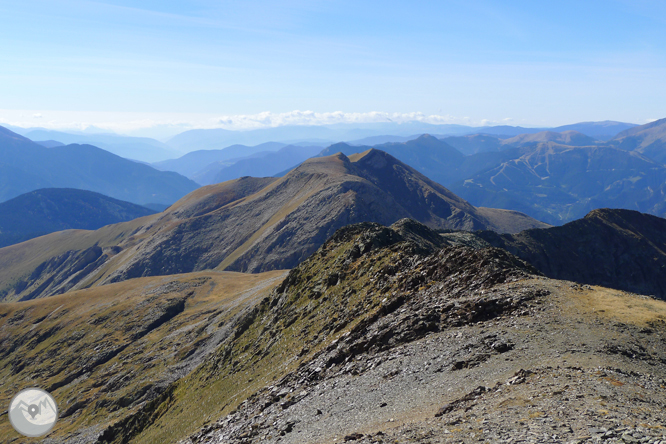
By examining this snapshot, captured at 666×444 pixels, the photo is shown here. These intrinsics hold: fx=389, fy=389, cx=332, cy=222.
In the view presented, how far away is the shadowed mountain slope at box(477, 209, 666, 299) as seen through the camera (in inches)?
4966

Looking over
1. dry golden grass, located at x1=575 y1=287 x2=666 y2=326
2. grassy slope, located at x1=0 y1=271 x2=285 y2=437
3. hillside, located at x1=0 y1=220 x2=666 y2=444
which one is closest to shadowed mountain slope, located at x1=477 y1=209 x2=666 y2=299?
hillside, located at x1=0 y1=220 x2=666 y2=444

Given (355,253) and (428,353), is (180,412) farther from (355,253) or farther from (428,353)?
(428,353)

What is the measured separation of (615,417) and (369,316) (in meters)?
22.4

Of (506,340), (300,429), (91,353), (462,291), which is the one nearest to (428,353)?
(506,340)

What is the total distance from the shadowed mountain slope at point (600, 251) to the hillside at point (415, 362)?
76.6m

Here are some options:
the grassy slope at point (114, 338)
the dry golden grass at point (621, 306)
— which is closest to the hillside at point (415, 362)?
the dry golden grass at point (621, 306)

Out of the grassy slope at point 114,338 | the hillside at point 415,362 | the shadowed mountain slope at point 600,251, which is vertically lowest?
the grassy slope at point 114,338

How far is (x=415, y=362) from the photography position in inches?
1040

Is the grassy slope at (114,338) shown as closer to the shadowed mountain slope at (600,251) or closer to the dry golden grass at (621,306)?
the dry golden grass at (621,306)

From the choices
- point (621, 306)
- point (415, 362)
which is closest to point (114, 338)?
point (415, 362)

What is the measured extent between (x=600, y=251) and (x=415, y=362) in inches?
5438

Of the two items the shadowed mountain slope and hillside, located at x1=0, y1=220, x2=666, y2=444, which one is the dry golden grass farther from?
the shadowed mountain slope

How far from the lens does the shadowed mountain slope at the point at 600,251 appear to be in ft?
414

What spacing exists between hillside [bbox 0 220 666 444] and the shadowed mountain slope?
76.6 metres
